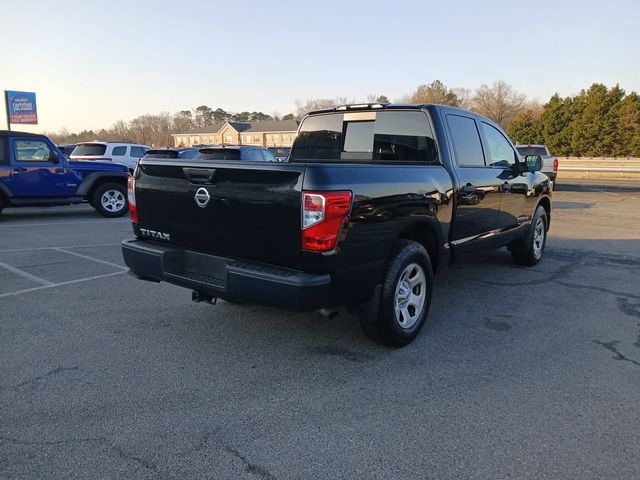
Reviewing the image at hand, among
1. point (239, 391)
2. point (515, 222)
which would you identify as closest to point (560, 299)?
point (515, 222)

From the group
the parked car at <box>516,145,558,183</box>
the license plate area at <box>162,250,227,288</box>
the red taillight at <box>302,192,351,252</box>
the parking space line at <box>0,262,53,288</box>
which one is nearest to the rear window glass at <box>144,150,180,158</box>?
the license plate area at <box>162,250,227,288</box>

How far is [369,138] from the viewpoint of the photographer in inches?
193

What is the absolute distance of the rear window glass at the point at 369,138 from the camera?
14.8 feet

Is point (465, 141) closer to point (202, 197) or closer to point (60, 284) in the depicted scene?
point (202, 197)

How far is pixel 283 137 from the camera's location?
257 ft

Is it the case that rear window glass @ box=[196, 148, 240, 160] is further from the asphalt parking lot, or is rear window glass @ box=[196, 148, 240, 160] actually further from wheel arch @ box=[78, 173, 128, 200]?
the asphalt parking lot

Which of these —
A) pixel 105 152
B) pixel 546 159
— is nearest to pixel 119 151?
pixel 105 152

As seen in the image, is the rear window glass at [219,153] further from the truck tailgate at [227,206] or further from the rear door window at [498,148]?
the truck tailgate at [227,206]

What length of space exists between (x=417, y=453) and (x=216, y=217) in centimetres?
202

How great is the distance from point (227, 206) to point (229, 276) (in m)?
0.50

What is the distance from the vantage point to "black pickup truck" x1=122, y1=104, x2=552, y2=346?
303 centimetres

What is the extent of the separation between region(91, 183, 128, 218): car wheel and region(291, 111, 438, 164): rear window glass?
26.0 feet

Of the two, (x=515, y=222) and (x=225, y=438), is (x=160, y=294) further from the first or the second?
(x=515, y=222)

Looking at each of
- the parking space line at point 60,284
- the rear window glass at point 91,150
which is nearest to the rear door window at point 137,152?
the rear window glass at point 91,150
